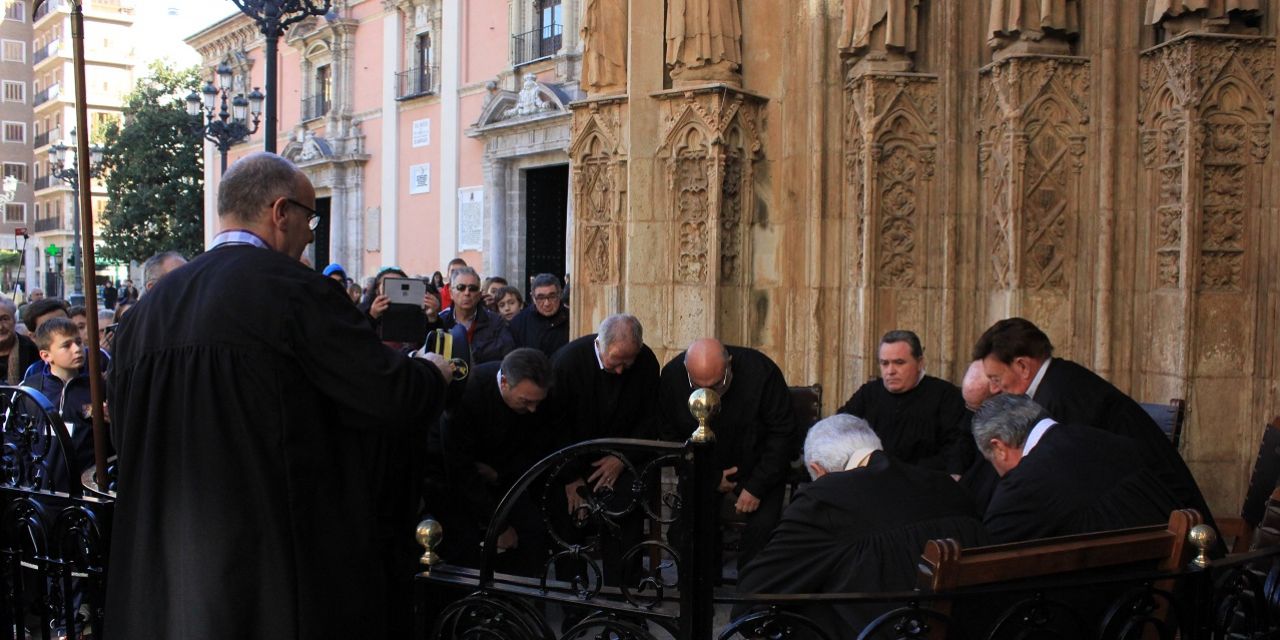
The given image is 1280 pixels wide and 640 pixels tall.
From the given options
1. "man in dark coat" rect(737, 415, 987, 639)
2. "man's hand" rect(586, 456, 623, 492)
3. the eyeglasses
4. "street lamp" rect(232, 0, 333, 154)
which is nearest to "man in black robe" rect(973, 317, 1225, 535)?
"man in dark coat" rect(737, 415, 987, 639)

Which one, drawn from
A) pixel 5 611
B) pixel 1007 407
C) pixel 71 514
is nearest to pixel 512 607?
pixel 71 514

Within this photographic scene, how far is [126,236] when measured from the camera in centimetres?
4475

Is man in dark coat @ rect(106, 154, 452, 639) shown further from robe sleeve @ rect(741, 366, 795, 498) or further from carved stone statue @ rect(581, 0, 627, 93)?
carved stone statue @ rect(581, 0, 627, 93)

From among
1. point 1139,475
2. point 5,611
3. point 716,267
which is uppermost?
point 716,267

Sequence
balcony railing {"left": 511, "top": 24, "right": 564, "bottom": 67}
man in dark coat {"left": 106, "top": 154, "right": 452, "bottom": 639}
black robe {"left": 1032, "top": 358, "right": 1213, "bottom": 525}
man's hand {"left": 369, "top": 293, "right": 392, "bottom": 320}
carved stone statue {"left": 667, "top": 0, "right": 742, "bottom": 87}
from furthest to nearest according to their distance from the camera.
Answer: balcony railing {"left": 511, "top": 24, "right": 564, "bottom": 67} < carved stone statue {"left": 667, "top": 0, "right": 742, "bottom": 87} < man's hand {"left": 369, "top": 293, "right": 392, "bottom": 320} < black robe {"left": 1032, "top": 358, "right": 1213, "bottom": 525} < man in dark coat {"left": 106, "top": 154, "right": 452, "bottom": 639}

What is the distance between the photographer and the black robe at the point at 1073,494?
330cm

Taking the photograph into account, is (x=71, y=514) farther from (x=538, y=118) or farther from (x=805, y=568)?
(x=538, y=118)

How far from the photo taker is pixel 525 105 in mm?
24766

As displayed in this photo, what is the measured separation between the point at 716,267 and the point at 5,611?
14.5 ft

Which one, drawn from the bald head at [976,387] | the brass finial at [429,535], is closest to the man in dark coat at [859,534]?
the brass finial at [429,535]

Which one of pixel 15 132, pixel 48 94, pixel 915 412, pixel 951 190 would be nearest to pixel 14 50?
pixel 15 132

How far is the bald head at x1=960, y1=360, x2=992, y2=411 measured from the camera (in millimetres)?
Result: 5219

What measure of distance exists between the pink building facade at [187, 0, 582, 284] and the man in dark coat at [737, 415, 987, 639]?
2063 centimetres

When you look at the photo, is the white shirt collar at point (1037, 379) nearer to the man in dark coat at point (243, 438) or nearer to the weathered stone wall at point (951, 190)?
the weathered stone wall at point (951, 190)
